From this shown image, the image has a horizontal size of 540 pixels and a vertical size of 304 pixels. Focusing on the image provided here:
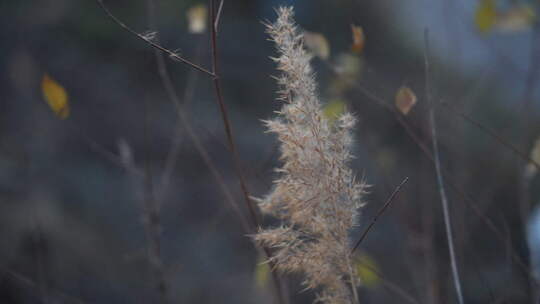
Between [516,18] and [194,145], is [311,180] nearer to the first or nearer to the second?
[516,18]

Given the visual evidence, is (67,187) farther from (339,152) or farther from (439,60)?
(439,60)

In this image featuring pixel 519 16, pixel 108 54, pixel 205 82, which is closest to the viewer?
pixel 519 16

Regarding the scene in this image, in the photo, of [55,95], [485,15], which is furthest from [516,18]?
[55,95]

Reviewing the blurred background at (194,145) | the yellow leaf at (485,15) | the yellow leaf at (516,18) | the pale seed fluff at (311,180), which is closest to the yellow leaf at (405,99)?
the pale seed fluff at (311,180)

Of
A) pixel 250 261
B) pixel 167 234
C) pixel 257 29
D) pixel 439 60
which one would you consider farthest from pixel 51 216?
pixel 439 60

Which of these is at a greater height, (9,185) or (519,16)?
(519,16)

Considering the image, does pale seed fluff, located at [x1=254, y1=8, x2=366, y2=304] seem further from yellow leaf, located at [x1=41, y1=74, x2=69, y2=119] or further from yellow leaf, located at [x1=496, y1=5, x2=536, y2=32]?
yellow leaf, located at [x1=496, y1=5, x2=536, y2=32]
